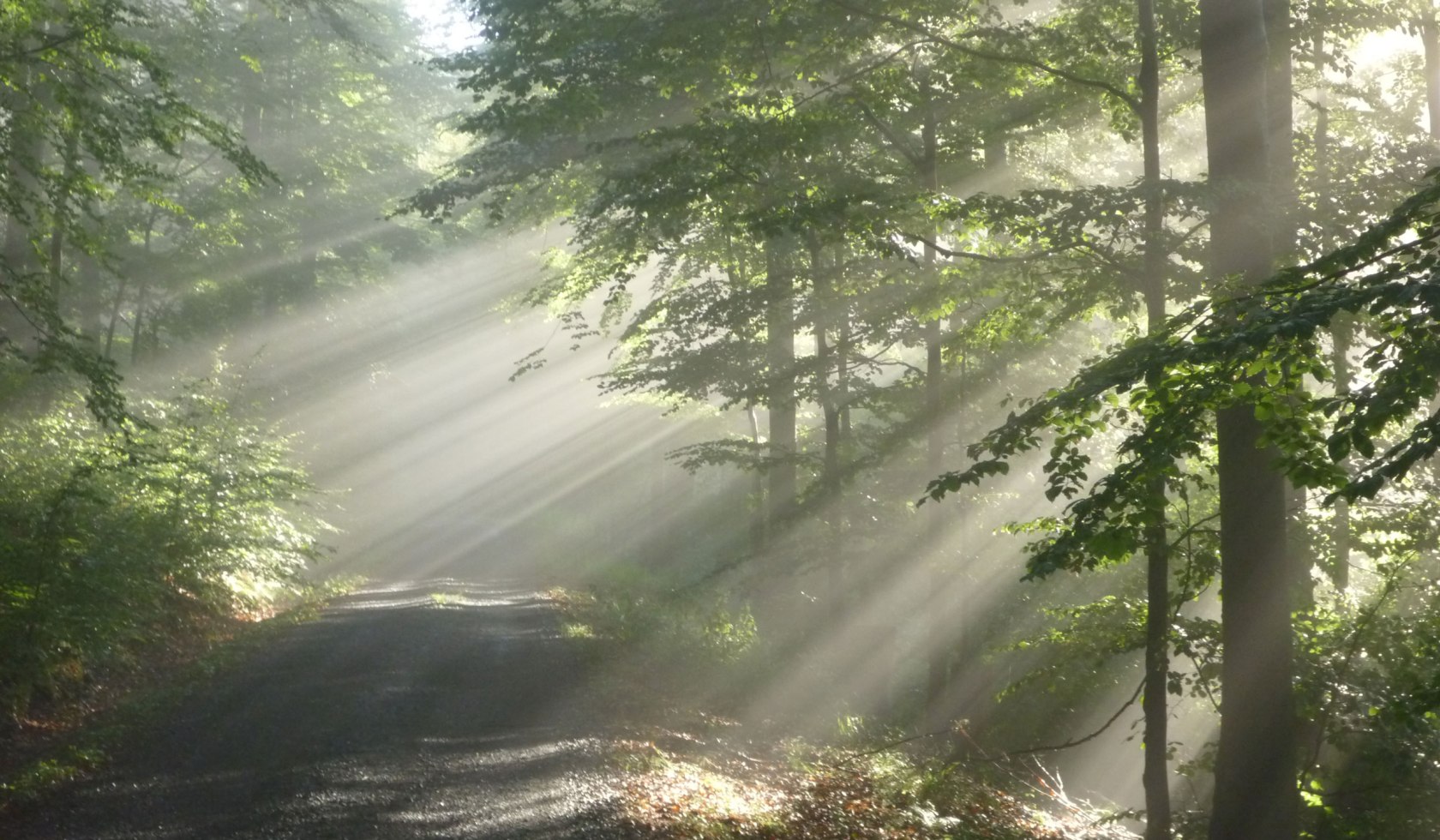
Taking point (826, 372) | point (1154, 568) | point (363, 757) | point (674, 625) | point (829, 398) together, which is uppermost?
point (826, 372)

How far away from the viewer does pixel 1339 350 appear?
1148cm

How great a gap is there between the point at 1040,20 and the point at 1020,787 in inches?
381

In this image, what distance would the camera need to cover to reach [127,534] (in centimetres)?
1228

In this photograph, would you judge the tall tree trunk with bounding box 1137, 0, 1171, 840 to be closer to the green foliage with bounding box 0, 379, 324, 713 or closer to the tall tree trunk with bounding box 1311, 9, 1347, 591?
the tall tree trunk with bounding box 1311, 9, 1347, 591

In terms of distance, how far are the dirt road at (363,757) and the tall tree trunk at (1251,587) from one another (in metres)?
4.66

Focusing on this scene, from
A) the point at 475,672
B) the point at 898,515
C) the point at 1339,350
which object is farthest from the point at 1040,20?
the point at 475,672

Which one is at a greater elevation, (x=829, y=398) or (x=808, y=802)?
(x=829, y=398)

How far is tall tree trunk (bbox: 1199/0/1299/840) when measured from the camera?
7.55 meters

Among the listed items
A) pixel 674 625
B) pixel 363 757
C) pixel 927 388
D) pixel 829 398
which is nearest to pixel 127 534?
pixel 363 757

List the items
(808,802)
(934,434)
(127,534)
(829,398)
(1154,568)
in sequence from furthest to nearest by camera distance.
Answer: (829,398) → (934,434) → (127,534) → (808,802) → (1154,568)

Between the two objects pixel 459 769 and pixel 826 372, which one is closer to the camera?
pixel 459 769

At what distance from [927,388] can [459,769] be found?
8.52m

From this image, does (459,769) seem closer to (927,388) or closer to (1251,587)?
(1251,587)

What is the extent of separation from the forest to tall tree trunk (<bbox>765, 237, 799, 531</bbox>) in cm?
10
